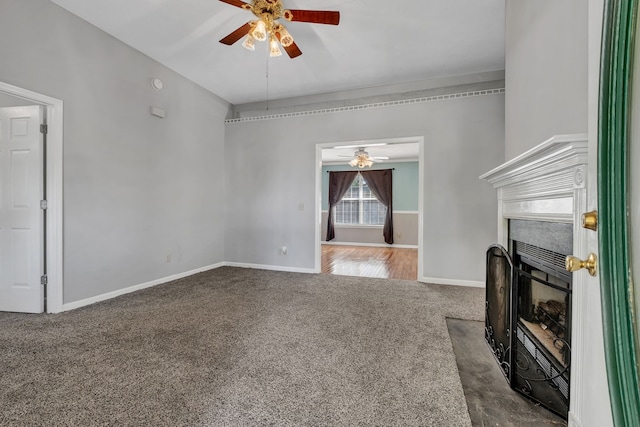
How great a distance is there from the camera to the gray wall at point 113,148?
2.57 meters

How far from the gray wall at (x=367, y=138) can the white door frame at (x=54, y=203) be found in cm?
242

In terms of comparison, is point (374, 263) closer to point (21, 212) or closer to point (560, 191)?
point (560, 191)

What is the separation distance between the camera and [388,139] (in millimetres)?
4125

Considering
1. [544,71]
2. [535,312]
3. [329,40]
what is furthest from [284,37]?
[535,312]

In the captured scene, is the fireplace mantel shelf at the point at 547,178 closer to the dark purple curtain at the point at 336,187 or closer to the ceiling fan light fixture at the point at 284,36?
the ceiling fan light fixture at the point at 284,36

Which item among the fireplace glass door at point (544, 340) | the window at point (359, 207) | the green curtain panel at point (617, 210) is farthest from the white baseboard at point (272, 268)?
the window at point (359, 207)

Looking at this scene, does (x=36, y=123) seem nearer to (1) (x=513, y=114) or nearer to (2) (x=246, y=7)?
(2) (x=246, y=7)

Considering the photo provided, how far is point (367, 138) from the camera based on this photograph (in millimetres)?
4207

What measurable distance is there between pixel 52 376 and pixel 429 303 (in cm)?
312

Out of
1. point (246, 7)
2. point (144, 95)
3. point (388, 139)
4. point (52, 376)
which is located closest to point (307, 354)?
point (52, 376)

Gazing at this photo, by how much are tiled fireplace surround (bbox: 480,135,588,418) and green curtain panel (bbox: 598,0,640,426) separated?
40 centimetres

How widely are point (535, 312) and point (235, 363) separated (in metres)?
2.01

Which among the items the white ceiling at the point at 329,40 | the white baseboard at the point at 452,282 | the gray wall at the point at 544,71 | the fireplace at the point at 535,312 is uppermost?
the white ceiling at the point at 329,40

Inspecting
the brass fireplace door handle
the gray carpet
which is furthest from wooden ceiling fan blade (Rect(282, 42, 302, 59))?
the brass fireplace door handle
